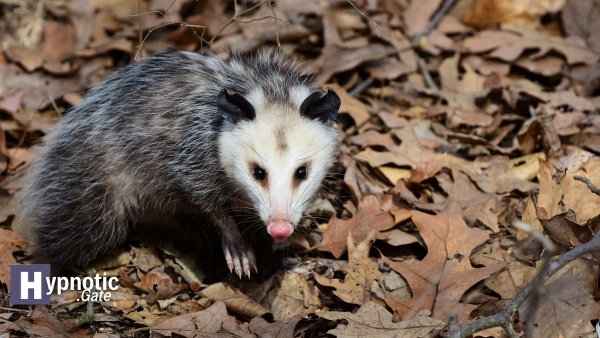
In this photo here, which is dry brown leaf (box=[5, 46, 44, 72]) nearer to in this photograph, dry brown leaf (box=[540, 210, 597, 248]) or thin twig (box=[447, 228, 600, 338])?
dry brown leaf (box=[540, 210, 597, 248])

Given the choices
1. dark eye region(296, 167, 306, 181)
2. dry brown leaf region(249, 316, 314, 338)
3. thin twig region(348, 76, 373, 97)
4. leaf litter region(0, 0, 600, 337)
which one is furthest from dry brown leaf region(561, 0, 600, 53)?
dry brown leaf region(249, 316, 314, 338)

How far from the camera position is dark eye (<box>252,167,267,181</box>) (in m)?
2.58

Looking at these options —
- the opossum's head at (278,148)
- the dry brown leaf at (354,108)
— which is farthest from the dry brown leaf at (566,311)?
the dry brown leaf at (354,108)

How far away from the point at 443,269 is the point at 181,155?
1.11 m

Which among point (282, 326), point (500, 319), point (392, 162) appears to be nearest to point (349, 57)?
point (392, 162)

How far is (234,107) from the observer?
267 cm

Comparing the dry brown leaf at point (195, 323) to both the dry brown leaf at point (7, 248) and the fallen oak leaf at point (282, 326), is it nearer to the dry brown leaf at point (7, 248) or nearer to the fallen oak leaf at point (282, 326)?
the fallen oak leaf at point (282, 326)

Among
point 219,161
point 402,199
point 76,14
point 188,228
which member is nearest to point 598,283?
point 402,199

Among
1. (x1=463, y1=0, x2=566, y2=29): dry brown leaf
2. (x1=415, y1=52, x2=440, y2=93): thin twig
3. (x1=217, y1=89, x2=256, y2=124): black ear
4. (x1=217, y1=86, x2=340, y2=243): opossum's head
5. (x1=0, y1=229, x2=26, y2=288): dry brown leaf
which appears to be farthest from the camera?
(x1=463, y1=0, x2=566, y2=29): dry brown leaf

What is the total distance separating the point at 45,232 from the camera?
10.3 feet

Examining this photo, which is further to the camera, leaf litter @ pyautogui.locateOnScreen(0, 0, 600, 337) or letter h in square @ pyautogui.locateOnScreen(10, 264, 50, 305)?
letter h in square @ pyautogui.locateOnScreen(10, 264, 50, 305)

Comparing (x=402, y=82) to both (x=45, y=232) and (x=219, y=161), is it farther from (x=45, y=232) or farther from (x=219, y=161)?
(x=45, y=232)

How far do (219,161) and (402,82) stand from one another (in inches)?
65.1

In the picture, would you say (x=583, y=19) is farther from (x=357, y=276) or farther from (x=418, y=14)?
(x=357, y=276)
